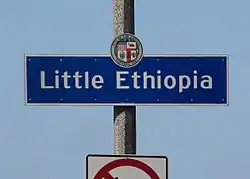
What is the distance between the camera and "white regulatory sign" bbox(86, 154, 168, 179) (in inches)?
251

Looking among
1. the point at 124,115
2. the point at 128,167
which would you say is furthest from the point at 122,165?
the point at 124,115

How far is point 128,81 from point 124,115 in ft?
0.91

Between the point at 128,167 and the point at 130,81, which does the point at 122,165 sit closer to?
the point at 128,167

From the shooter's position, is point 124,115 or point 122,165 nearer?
point 122,165

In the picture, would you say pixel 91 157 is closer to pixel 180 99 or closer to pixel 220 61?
pixel 180 99

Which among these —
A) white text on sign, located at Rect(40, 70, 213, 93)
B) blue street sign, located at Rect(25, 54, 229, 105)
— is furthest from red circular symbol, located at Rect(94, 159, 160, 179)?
white text on sign, located at Rect(40, 70, 213, 93)

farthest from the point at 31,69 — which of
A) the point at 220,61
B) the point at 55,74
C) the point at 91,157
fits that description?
the point at 220,61

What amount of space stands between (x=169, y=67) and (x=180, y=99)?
277 millimetres

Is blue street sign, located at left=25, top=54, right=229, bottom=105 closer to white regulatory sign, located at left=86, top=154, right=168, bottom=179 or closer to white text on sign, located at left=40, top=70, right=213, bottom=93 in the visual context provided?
white text on sign, located at left=40, top=70, right=213, bottom=93

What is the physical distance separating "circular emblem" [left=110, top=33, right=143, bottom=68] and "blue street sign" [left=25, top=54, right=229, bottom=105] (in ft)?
0.14

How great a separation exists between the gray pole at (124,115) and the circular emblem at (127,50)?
84 millimetres

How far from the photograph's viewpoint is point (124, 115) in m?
6.59

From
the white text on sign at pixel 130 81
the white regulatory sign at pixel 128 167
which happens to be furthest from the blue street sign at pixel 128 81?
the white regulatory sign at pixel 128 167

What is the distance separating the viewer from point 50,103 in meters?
6.66
